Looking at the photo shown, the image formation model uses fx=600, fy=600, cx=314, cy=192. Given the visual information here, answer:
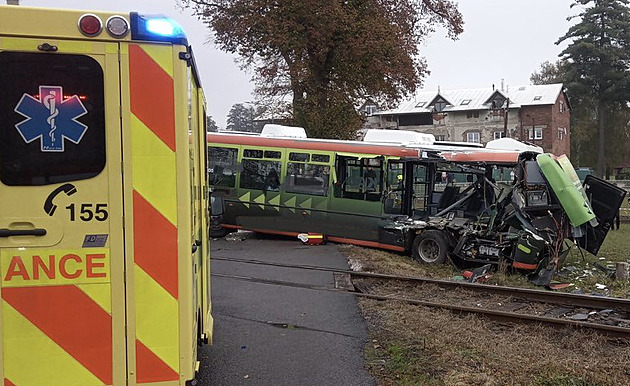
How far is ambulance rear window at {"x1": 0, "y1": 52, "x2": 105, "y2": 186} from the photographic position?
3283 mm

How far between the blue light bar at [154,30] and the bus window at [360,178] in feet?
37.2

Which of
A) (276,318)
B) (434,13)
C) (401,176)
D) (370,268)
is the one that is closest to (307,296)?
(276,318)

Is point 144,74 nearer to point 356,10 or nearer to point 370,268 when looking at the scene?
point 370,268

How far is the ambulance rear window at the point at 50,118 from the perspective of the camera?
10.8 ft

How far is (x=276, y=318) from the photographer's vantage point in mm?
7965

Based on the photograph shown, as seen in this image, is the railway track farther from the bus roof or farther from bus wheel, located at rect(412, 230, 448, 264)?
the bus roof

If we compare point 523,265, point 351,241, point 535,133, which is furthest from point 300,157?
point 535,133

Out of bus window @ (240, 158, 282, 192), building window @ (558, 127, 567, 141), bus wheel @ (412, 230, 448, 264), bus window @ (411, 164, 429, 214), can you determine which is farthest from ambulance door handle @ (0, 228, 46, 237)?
building window @ (558, 127, 567, 141)

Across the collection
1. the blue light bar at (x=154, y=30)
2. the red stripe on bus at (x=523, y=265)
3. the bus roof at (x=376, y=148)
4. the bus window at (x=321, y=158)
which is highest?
the blue light bar at (x=154, y=30)

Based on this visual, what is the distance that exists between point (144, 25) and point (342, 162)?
1188 centimetres

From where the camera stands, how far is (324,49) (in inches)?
998

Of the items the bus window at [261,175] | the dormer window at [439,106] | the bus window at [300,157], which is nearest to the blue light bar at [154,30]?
the bus window at [300,157]

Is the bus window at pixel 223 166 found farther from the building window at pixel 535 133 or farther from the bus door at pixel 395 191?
the building window at pixel 535 133

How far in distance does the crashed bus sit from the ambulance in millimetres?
7781
